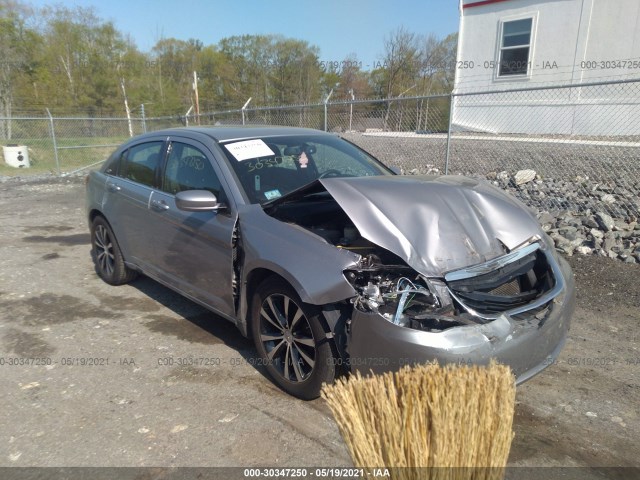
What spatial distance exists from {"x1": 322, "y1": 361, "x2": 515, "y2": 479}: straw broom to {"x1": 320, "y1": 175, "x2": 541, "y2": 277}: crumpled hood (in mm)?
1225

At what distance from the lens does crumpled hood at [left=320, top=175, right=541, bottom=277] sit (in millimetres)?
2615

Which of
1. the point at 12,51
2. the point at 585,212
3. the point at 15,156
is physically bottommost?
the point at 15,156

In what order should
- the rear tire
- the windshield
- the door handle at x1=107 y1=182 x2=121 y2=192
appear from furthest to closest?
the rear tire, the door handle at x1=107 y1=182 x2=121 y2=192, the windshield

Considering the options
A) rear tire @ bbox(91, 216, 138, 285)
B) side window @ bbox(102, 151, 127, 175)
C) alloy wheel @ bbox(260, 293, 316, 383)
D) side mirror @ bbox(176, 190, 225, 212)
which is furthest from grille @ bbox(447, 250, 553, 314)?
side window @ bbox(102, 151, 127, 175)

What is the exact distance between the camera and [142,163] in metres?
4.56

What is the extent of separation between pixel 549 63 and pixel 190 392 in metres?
13.2

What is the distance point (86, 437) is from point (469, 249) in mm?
2442

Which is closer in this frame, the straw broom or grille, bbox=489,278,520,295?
the straw broom

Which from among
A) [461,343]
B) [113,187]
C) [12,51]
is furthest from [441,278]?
[12,51]

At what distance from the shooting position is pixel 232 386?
319 cm

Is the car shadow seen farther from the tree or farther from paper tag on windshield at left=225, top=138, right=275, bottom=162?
the tree

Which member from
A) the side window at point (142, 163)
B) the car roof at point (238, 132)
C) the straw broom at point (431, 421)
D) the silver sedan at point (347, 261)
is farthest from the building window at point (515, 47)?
the straw broom at point (431, 421)

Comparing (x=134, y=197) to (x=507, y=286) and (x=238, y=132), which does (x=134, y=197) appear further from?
(x=507, y=286)

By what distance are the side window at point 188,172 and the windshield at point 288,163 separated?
0.20 meters
